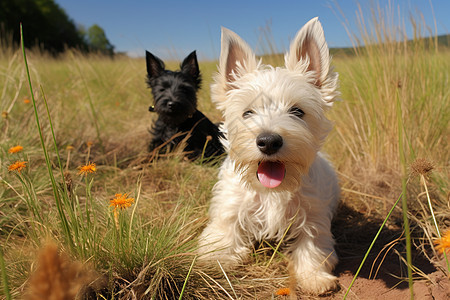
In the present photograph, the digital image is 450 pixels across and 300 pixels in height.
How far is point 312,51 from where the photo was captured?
2.58m

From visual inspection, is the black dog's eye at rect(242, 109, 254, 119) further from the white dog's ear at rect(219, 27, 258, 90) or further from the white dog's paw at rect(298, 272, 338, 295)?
the white dog's paw at rect(298, 272, 338, 295)

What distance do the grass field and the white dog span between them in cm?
22

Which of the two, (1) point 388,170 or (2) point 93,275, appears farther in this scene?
(1) point 388,170

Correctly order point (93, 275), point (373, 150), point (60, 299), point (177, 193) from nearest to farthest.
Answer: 1. point (60, 299)
2. point (93, 275)
3. point (177, 193)
4. point (373, 150)

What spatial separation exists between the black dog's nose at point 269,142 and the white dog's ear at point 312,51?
2.52ft

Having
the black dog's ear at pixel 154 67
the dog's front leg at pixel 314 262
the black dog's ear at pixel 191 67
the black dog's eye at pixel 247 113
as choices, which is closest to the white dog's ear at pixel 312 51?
the black dog's eye at pixel 247 113

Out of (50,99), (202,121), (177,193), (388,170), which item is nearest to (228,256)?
(177,193)

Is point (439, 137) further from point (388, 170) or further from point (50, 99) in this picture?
point (50, 99)

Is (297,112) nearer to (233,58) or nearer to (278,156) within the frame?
(278,156)

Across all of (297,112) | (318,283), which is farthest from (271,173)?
(318,283)

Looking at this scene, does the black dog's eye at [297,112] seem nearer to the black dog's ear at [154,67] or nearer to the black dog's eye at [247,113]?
the black dog's eye at [247,113]

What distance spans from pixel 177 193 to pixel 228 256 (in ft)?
4.47

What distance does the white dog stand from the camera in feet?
7.43

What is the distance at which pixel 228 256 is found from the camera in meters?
2.63
